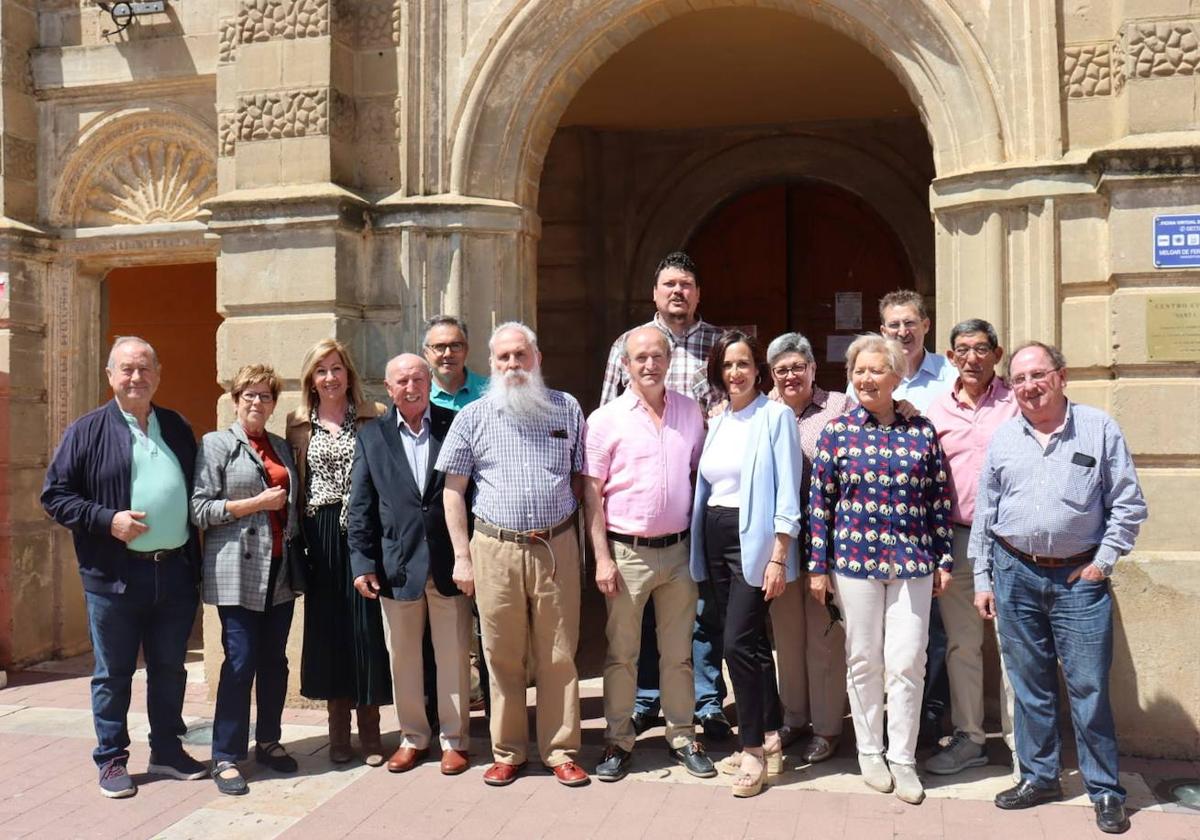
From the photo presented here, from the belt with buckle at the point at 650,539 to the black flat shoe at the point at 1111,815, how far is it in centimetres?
192

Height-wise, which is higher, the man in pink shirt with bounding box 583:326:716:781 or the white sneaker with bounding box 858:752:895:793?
the man in pink shirt with bounding box 583:326:716:781

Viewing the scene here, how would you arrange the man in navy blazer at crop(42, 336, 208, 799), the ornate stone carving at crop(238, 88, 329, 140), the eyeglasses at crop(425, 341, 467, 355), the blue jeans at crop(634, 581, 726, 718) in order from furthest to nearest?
the ornate stone carving at crop(238, 88, 329, 140) → the blue jeans at crop(634, 581, 726, 718) → the eyeglasses at crop(425, 341, 467, 355) → the man in navy blazer at crop(42, 336, 208, 799)

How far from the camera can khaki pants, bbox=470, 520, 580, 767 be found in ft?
15.8

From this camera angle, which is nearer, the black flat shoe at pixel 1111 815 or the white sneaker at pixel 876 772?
the black flat shoe at pixel 1111 815

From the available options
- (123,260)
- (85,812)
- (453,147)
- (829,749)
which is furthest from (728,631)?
(123,260)

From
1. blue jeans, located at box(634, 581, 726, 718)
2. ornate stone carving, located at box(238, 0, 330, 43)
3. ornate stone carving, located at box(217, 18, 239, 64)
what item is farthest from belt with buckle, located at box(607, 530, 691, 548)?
ornate stone carving, located at box(217, 18, 239, 64)

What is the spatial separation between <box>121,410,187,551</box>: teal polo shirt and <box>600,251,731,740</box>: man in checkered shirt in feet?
6.47

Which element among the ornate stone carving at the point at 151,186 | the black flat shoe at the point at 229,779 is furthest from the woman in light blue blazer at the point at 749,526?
the ornate stone carving at the point at 151,186

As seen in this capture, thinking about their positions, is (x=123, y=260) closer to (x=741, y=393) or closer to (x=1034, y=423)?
(x=741, y=393)

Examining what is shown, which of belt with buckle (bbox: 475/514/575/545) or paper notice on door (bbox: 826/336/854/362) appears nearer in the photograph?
belt with buckle (bbox: 475/514/575/545)

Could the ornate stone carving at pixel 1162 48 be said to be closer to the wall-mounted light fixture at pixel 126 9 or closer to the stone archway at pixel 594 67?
the stone archway at pixel 594 67

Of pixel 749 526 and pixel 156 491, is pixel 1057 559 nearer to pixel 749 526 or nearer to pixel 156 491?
pixel 749 526

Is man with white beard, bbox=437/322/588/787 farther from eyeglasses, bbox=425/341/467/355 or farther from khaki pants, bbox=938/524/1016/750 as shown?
khaki pants, bbox=938/524/1016/750

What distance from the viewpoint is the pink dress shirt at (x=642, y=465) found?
4.84m
